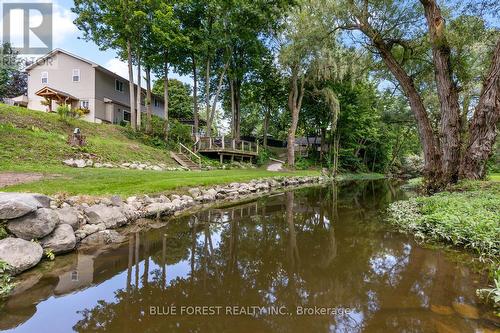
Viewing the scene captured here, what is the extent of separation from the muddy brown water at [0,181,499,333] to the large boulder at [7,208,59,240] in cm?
54

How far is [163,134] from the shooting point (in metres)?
23.2

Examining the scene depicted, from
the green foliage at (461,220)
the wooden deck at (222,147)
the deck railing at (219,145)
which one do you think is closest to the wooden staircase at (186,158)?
the wooden deck at (222,147)

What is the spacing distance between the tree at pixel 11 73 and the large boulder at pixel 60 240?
133 feet

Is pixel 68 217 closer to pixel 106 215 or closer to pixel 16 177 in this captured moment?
pixel 106 215

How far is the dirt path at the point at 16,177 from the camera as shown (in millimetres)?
8336

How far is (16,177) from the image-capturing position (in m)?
9.16

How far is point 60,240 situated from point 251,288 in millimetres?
3520

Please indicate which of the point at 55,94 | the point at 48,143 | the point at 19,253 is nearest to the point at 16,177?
the point at 19,253

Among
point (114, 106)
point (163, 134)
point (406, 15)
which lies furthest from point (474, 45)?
point (114, 106)

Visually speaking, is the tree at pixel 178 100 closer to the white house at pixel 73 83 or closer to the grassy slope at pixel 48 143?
the white house at pixel 73 83

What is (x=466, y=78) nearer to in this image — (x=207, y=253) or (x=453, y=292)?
(x=453, y=292)

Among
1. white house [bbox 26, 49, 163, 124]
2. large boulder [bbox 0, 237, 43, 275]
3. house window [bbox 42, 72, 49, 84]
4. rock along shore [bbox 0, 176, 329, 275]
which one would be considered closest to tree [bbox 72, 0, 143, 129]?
white house [bbox 26, 49, 163, 124]

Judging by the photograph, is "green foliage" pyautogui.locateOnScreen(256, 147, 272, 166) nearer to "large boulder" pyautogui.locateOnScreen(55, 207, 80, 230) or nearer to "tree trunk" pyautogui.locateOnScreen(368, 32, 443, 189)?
"tree trunk" pyautogui.locateOnScreen(368, 32, 443, 189)

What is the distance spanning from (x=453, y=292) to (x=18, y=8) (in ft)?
76.5
